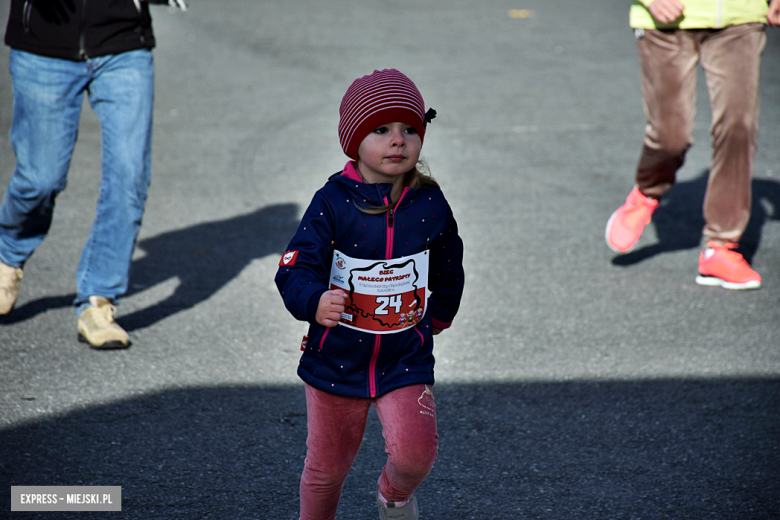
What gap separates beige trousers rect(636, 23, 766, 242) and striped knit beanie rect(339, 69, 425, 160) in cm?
280

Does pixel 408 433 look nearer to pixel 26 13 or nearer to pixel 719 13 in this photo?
pixel 26 13

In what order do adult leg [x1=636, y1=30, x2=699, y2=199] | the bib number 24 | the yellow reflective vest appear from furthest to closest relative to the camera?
1. adult leg [x1=636, y1=30, x2=699, y2=199]
2. the yellow reflective vest
3. the bib number 24

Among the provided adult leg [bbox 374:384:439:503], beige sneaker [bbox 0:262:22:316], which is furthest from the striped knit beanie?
beige sneaker [bbox 0:262:22:316]

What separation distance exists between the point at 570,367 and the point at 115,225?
2199mm

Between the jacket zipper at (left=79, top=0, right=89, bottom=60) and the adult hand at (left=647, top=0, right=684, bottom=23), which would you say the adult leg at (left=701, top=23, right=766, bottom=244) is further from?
the jacket zipper at (left=79, top=0, right=89, bottom=60)

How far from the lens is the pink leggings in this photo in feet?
7.27

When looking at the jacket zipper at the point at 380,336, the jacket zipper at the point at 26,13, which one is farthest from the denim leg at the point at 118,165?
the jacket zipper at the point at 380,336

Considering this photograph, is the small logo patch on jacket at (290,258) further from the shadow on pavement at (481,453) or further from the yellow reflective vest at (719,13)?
the yellow reflective vest at (719,13)

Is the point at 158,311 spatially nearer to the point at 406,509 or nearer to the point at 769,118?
the point at 406,509

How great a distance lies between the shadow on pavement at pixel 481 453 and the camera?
2766 millimetres

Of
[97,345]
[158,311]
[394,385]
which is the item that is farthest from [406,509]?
[158,311]

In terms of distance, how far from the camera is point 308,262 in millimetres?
2172

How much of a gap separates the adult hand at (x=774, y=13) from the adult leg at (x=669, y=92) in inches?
14.6

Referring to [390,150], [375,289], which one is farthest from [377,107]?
[375,289]
